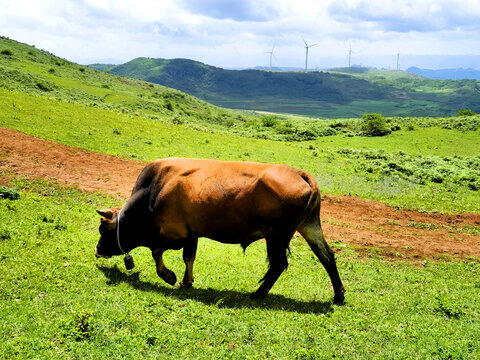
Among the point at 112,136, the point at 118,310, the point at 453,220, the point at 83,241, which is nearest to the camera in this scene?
the point at 118,310

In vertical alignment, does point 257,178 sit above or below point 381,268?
above

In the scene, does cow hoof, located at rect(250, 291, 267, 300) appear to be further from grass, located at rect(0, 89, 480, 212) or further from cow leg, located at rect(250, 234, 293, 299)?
grass, located at rect(0, 89, 480, 212)

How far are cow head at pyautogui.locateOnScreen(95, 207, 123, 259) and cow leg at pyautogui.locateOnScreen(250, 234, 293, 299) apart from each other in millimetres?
3701

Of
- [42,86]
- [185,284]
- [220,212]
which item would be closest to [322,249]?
[220,212]

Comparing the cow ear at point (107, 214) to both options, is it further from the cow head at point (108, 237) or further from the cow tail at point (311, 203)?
the cow tail at point (311, 203)

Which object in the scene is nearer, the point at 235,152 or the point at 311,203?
the point at 311,203

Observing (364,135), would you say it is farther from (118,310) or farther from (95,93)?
(118,310)

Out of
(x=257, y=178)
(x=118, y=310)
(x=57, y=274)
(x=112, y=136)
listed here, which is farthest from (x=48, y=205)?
(x=112, y=136)

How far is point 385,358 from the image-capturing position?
674 cm

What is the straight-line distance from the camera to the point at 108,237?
9.67 m

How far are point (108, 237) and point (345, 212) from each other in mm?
13877

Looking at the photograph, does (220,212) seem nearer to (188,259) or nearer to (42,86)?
(188,259)

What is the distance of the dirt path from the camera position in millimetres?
15672

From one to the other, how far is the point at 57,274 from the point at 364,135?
57637 millimetres
